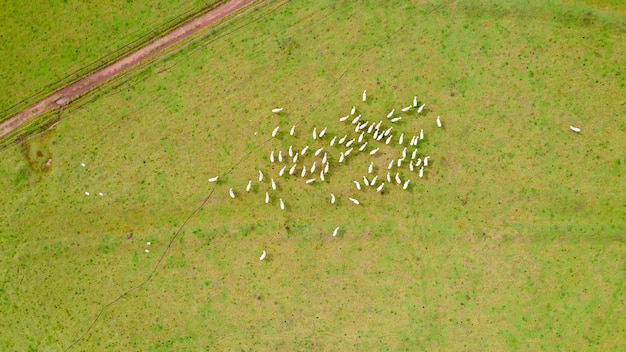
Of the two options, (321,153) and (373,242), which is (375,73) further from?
(373,242)

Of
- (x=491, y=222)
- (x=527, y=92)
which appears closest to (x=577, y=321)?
(x=491, y=222)

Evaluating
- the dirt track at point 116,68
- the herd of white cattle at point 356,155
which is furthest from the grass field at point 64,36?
the herd of white cattle at point 356,155

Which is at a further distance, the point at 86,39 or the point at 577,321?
the point at 86,39

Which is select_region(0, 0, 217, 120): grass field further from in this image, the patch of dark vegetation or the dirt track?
the patch of dark vegetation

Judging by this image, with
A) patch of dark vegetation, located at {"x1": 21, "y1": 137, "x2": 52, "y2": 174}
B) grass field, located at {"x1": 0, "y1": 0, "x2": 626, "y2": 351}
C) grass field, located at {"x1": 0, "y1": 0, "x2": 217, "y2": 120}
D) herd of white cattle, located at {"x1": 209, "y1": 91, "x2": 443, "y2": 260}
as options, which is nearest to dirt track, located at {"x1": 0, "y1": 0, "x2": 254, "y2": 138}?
grass field, located at {"x1": 0, "y1": 0, "x2": 217, "y2": 120}

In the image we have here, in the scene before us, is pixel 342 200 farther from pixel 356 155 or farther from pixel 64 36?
pixel 64 36

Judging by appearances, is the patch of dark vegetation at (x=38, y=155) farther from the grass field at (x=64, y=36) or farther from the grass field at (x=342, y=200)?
the grass field at (x=64, y=36)

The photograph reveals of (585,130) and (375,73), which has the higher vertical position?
(375,73)
